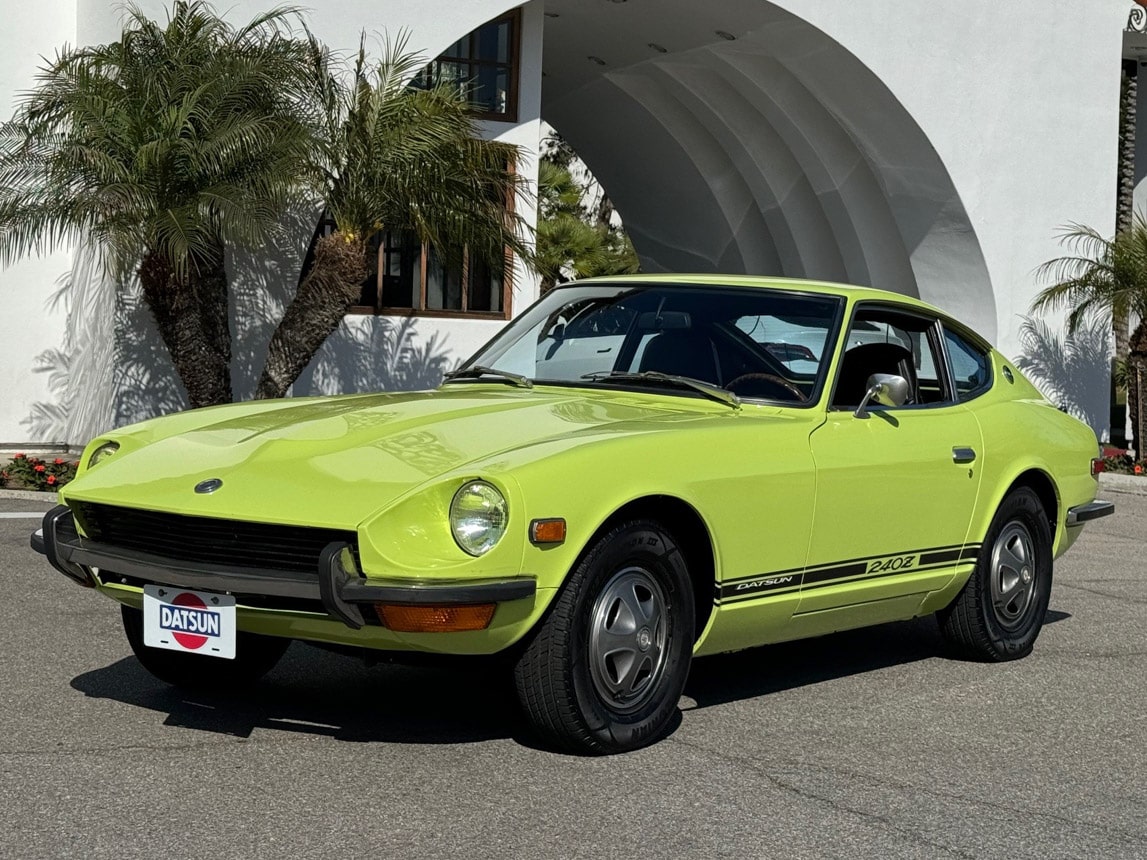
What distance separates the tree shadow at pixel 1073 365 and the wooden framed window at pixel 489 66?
7740mm

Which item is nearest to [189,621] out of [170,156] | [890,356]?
[890,356]

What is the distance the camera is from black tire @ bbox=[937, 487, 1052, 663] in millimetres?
6832

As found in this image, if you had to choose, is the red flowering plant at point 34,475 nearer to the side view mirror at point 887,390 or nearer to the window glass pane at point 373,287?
the window glass pane at point 373,287

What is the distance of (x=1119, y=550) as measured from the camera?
11547mm

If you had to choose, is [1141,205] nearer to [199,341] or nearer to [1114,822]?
[199,341]

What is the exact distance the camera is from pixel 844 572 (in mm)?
5992

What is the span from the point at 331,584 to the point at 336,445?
27.1 inches

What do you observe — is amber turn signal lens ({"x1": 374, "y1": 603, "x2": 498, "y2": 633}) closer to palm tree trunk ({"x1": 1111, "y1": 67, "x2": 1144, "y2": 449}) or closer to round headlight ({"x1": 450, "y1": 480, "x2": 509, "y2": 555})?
round headlight ({"x1": 450, "y1": 480, "x2": 509, "y2": 555})

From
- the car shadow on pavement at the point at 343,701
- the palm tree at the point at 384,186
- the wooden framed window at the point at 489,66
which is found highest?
the wooden framed window at the point at 489,66

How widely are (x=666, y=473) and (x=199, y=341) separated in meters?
9.99

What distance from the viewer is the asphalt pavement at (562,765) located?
4.30 metres

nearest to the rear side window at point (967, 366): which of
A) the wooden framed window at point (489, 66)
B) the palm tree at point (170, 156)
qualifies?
the palm tree at point (170, 156)

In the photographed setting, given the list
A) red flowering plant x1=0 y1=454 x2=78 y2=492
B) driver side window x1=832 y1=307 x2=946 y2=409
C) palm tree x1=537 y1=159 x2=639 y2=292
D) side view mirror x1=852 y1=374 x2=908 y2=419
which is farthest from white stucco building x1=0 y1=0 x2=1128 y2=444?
side view mirror x1=852 y1=374 x2=908 y2=419

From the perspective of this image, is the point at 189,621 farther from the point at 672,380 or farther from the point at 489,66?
the point at 489,66
